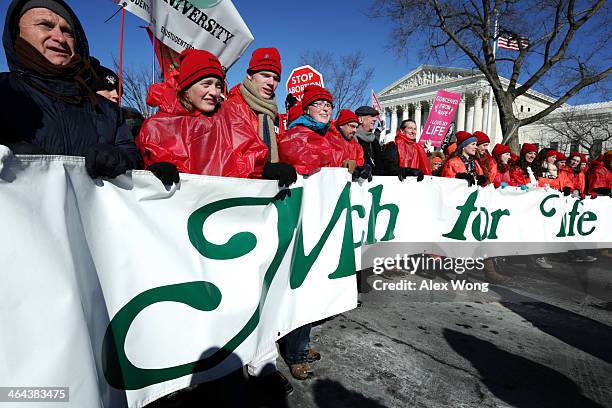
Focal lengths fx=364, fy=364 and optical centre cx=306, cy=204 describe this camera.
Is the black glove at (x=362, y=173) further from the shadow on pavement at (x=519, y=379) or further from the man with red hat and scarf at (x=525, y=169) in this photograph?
the man with red hat and scarf at (x=525, y=169)

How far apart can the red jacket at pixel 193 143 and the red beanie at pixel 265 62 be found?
2.36ft

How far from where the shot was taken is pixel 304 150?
2.71m

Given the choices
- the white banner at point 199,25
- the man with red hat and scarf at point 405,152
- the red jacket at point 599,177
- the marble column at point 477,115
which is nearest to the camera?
the white banner at point 199,25

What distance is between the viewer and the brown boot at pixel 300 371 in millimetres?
2518

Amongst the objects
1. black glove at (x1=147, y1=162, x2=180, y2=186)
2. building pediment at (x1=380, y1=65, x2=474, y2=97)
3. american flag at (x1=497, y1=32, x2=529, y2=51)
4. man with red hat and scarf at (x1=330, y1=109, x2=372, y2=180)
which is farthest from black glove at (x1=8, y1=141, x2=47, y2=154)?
building pediment at (x1=380, y1=65, x2=474, y2=97)

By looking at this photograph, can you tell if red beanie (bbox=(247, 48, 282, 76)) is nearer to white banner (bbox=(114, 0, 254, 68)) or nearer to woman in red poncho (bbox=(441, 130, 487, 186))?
white banner (bbox=(114, 0, 254, 68))

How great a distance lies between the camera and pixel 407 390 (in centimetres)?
239

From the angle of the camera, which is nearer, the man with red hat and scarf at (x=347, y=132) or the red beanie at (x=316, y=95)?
the red beanie at (x=316, y=95)

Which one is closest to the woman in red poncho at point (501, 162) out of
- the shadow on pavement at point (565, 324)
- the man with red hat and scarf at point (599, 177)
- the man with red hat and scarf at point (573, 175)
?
the man with red hat and scarf at point (573, 175)

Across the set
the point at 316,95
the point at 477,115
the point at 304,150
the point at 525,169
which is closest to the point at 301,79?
the point at 525,169

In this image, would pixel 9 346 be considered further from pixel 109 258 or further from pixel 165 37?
pixel 165 37

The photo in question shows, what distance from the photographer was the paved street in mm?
2332

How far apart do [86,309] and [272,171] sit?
1188 mm

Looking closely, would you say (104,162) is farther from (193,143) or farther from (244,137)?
(244,137)
